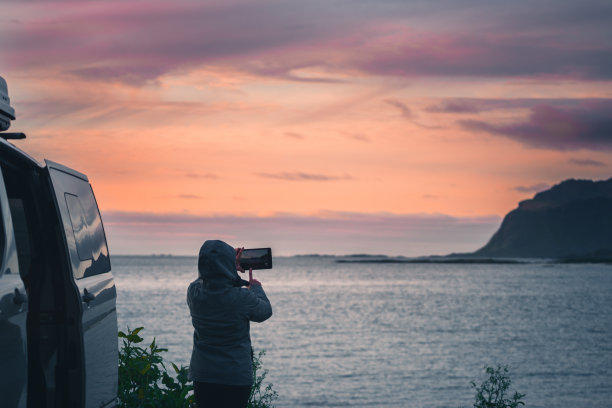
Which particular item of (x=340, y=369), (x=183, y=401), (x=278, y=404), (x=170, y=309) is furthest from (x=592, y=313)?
(x=183, y=401)

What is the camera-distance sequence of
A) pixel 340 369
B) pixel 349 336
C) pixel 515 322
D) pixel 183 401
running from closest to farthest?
pixel 183 401 → pixel 340 369 → pixel 349 336 → pixel 515 322

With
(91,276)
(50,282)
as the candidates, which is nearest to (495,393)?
(91,276)

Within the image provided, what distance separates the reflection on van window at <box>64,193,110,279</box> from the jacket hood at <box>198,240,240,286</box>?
2.67 feet

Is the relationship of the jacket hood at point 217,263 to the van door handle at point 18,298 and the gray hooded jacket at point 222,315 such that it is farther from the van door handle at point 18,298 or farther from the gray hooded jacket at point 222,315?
the van door handle at point 18,298

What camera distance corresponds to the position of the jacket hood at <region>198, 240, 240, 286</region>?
5.00 metres

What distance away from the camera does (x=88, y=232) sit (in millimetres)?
5531

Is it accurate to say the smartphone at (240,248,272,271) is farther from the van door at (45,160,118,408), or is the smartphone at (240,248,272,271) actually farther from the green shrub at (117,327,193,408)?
the green shrub at (117,327,193,408)

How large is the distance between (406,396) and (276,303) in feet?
159

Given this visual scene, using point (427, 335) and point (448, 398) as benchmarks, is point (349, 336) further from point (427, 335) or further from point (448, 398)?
point (448, 398)

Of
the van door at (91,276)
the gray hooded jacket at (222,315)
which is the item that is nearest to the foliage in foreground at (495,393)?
the gray hooded jacket at (222,315)

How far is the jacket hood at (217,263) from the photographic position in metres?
5.00

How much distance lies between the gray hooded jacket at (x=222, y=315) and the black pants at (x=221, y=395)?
0.13ft

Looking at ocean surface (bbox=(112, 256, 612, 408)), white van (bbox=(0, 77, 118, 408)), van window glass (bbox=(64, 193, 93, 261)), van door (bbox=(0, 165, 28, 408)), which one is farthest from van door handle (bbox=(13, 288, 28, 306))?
ocean surface (bbox=(112, 256, 612, 408))

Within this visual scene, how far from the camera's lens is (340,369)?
2856cm
